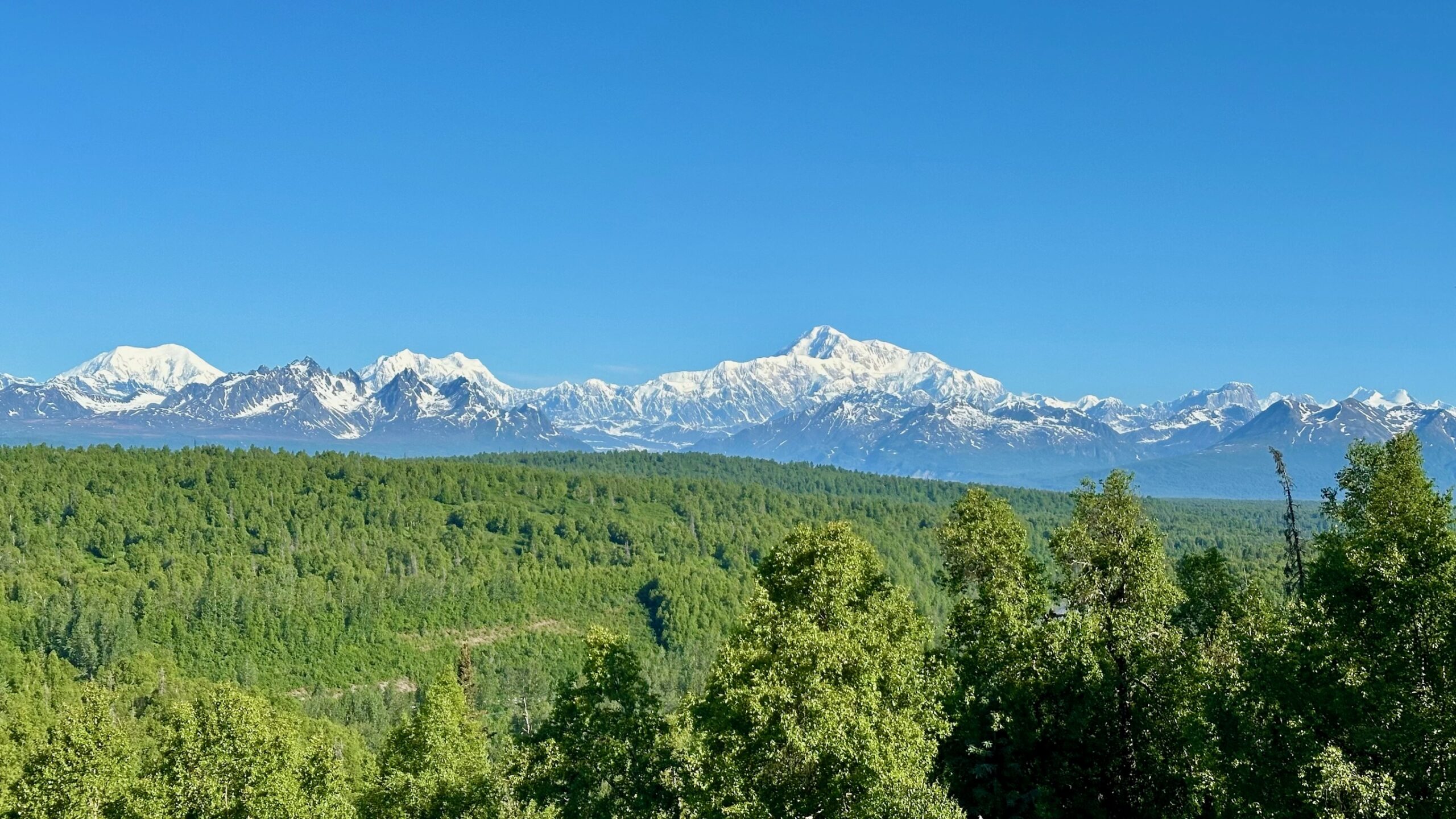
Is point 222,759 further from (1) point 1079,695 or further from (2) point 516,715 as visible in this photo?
(2) point 516,715

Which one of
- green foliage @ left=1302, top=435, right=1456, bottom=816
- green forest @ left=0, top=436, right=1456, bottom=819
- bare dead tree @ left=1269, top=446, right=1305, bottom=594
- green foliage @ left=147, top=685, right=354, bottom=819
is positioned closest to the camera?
green foliage @ left=1302, top=435, right=1456, bottom=816

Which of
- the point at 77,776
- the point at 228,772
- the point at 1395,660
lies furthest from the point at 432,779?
the point at 1395,660

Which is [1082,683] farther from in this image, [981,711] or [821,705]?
[821,705]

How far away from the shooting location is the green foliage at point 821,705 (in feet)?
97.0

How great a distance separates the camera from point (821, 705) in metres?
31.0

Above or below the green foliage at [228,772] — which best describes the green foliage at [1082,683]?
above

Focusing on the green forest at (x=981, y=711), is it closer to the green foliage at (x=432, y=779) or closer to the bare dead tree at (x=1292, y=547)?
the green foliage at (x=432, y=779)

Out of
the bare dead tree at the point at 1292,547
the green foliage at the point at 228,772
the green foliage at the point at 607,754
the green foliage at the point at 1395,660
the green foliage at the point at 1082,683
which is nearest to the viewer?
the green foliage at the point at 1395,660

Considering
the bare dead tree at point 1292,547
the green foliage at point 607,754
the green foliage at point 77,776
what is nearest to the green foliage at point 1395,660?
the bare dead tree at point 1292,547

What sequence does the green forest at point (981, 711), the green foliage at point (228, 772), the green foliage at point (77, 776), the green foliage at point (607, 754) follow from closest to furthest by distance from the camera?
the green forest at point (981, 711) < the green foliage at point (607, 754) < the green foliage at point (228, 772) < the green foliage at point (77, 776)

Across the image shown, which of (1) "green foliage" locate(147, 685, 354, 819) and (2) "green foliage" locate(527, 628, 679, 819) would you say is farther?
(1) "green foliage" locate(147, 685, 354, 819)

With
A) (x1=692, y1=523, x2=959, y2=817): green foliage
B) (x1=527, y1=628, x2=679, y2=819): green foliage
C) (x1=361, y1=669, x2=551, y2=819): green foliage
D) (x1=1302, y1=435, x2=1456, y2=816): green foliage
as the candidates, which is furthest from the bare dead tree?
(x1=361, y1=669, x2=551, y2=819): green foliage

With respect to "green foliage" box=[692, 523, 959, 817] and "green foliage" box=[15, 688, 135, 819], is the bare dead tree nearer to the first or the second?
"green foliage" box=[692, 523, 959, 817]

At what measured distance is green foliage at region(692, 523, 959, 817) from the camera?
97.0ft
